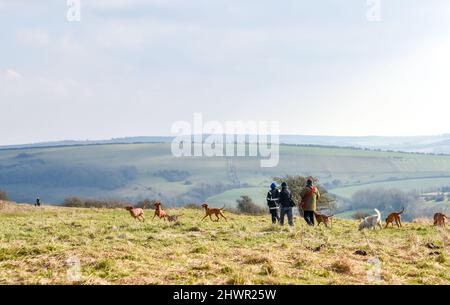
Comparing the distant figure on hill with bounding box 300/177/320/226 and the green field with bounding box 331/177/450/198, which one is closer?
the distant figure on hill with bounding box 300/177/320/226

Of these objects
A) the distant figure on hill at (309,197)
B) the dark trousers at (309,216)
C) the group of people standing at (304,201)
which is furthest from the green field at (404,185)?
the distant figure on hill at (309,197)

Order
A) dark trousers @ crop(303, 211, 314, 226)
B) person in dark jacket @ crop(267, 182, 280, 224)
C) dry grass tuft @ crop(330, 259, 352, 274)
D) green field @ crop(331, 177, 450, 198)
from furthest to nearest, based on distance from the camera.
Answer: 1. green field @ crop(331, 177, 450, 198)
2. person in dark jacket @ crop(267, 182, 280, 224)
3. dark trousers @ crop(303, 211, 314, 226)
4. dry grass tuft @ crop(330, 259, 352, 274)

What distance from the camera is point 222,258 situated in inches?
544

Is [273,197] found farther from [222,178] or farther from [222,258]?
[222,178]

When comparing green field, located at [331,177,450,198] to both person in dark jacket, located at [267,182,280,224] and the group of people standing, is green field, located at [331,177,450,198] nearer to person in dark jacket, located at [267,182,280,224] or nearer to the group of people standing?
person in dark jacket, located at [267,182,280,224]

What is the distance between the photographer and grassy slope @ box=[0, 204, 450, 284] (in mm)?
11250

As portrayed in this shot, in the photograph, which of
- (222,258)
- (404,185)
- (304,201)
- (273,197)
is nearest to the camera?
(222,258)

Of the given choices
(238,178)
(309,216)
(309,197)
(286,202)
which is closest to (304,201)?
(309,197)

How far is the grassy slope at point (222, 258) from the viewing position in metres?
11.2

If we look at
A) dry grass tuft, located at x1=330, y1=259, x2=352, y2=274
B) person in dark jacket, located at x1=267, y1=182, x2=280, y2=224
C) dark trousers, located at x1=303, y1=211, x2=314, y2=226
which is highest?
person in dark jacket, located at x1=267, y1=182, x2=280, y2=224

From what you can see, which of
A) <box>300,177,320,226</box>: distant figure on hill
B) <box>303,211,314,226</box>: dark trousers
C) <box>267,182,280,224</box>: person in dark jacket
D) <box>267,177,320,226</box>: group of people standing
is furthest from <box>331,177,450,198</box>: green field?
<box>300,177,320,226</box>: distant figure on hill

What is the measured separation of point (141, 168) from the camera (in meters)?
196
